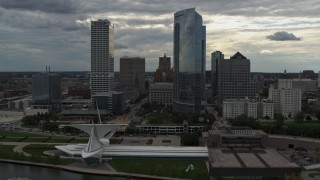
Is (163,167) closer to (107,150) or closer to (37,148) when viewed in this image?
(107,150)

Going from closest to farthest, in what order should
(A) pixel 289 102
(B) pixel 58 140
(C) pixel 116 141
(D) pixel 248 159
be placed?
(D) pixel 248 159 < (C) pixel 116 141 < (B) pixel 58 140 < (A) pixel 289 102

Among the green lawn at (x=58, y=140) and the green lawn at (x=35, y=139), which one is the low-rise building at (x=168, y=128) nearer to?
the green lawn at (x=58, y=140)

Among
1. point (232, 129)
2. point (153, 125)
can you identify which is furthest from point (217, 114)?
point (232, 129)

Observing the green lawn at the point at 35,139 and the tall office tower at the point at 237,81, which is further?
the tall office tower at the point at 237,81

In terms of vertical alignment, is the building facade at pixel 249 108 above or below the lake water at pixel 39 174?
above

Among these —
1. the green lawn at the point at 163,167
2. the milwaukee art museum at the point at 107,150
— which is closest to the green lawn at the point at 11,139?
the milwaukee art museum at the point at 107,150

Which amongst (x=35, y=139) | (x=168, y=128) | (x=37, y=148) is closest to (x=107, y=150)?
(x=37, y=148)
